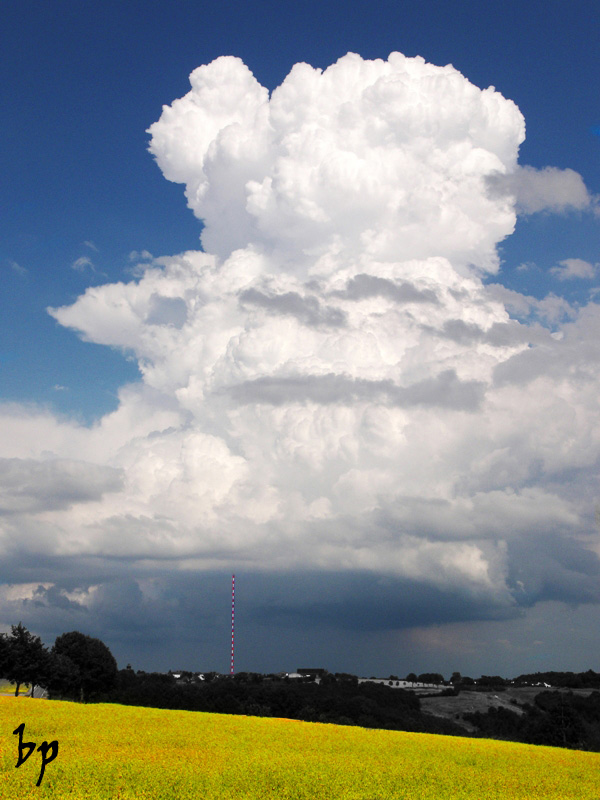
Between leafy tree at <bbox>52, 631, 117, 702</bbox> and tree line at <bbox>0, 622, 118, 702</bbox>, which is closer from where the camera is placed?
tree line at <bbox>0, 622, 118, 702</bbox>

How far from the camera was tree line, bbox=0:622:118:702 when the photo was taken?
79625 millimetres

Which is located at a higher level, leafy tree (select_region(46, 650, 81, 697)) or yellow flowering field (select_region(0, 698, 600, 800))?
yellow flowering field (select_region(0, 698, 600, 800))

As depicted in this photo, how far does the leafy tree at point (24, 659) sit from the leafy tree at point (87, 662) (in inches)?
419

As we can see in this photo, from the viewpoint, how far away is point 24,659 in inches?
3137

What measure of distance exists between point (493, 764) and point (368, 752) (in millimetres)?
6125

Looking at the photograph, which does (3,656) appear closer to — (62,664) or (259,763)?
(62,664)

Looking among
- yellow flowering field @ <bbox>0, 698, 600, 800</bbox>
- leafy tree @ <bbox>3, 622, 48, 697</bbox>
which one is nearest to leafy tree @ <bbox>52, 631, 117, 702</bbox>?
leafy tree @ <bbox>3, 622, 48, 697</bbox>

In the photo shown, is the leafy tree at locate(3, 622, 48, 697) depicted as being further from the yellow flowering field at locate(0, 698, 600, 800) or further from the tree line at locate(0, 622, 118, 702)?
the yellow flowering field at locate(0, 698, 600, 800)

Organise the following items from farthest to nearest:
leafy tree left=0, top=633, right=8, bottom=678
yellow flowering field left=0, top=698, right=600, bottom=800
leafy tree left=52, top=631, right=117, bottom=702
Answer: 1. leafy tree left=52, top=631, right=117, bottom=702
2. leafy tree left=0, top=633, right=8, bottom=678
3. yellow flowering field left=0, top=698, right=600, bottom=800

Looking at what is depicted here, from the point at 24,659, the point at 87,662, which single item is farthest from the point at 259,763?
the point at 87,662

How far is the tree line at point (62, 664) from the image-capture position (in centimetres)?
7962

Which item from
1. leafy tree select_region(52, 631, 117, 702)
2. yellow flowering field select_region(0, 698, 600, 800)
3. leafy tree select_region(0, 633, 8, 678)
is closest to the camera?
yellow flowering field select_region(0, 698, 600, 800)

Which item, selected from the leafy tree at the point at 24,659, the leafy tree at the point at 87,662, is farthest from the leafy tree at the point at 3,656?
the leafy tree at the point at 87,662

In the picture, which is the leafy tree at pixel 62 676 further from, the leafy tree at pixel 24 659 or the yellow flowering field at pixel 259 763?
the yellow flowering field at pixel 259 763
